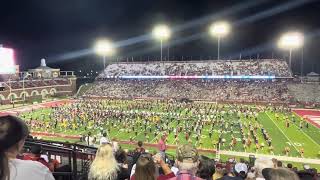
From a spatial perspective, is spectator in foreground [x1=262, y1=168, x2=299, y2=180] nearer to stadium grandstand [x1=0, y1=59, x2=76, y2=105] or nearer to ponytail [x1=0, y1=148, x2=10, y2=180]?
ponytail [x1=0, y1=148, x2=10, y2=180]

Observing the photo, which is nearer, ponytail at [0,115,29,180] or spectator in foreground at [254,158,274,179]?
ponytail at [0,115,29,180]

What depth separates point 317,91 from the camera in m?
49.2

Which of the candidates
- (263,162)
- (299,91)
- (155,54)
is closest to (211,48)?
(155,54)

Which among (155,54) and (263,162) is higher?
(155,54)

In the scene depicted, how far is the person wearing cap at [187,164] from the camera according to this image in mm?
2768

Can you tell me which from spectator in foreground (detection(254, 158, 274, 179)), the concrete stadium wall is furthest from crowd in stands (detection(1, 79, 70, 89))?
spectator in foreground (detection(254, 158, 274, 179))

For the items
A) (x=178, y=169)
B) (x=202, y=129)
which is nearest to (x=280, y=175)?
(x=178, y=169)

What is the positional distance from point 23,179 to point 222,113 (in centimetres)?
3479

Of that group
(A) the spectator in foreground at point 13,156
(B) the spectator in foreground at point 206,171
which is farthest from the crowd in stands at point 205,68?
(A) the spectator in foreground at point 13,156

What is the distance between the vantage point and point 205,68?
65688 millimetres

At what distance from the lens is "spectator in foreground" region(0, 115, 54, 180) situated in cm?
194

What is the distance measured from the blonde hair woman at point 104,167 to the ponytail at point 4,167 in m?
2.21

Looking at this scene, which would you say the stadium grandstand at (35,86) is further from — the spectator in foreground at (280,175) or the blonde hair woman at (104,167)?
the spectator in foreground at (280,175)

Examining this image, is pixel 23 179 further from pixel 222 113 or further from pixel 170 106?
pixel 170 106
